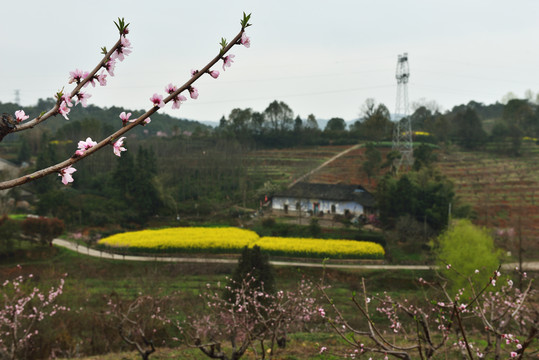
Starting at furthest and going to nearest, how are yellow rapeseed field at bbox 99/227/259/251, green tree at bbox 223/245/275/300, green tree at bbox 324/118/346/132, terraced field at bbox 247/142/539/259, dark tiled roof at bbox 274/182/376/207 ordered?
green tree at bbox 324/118/346/132, dark tiled roof at bbox 274/182/376/207, terraced field at bbox 247/142/539/259, yellow rapeseed field at bbox 99/227/259/251, green tree at bbox 223/245/275/300

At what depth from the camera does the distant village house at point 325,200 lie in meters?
35.2

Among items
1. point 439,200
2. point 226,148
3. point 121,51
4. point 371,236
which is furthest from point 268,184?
point 121,51

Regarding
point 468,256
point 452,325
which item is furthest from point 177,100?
point 468,256

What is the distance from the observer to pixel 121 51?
6.69ft

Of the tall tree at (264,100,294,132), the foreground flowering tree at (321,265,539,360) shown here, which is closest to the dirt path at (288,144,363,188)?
the tall tree at (264,100,294,132)

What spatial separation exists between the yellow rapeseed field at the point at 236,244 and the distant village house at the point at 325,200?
7081 mm

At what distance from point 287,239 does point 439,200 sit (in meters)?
11.7

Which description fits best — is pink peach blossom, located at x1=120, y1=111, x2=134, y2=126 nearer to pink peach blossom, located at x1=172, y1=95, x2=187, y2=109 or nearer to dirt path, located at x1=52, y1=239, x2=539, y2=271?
pink peach blossom, located at x1=172, y1=95, x2=187, y2=109

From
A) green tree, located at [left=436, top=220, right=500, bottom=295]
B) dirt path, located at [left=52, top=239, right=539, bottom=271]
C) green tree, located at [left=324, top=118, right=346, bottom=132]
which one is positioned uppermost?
green tree, located at [left=324, top=118, right=346, bottom=132]

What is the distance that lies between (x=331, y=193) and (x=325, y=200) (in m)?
0.94

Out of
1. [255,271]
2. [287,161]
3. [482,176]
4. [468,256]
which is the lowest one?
[468,256]

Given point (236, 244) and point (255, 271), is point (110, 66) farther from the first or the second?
point (236, 244)

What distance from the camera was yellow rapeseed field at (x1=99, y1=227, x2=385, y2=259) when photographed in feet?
85.9

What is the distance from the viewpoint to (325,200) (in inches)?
1453
